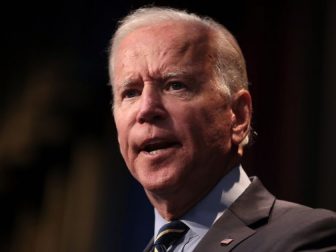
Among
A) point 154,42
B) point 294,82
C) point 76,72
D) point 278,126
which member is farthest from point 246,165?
point 154,42

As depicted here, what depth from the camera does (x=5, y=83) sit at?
3105 mm

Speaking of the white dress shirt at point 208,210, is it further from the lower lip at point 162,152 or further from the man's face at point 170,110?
the lower lip at point 162,152

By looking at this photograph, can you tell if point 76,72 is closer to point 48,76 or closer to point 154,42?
point 48,76

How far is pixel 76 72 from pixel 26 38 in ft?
0.96

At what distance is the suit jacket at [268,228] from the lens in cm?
154

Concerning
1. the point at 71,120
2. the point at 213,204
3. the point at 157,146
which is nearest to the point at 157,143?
the point at 157,146

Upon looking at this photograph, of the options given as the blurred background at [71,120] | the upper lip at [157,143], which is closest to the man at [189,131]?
the upper lip at [157,143]

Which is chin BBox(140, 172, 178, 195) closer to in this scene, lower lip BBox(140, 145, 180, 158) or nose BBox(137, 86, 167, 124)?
lower lip BBox(140, 145, 180, 158)

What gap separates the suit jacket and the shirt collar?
0.03 meters

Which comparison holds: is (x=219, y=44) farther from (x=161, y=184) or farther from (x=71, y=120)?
(x=71, y=120)

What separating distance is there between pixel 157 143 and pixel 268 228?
1.26 ft

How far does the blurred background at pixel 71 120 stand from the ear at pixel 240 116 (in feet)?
2.99

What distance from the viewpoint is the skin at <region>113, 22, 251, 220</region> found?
178 centimetres

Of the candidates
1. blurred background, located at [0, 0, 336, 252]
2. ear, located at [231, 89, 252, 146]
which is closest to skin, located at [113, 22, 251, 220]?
ear, located at [231, 89, 252, 146]
